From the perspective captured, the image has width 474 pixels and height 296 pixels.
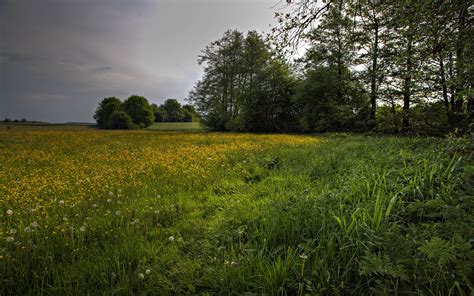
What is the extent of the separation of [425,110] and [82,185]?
49.0 feet

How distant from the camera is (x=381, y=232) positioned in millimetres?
2123

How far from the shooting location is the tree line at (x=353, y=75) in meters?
4.47

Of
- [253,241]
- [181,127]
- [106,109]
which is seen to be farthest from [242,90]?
[106,109]

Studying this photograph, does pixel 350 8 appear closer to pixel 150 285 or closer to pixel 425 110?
pixel 150 285

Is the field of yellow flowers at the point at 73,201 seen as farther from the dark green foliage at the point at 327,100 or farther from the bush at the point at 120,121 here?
the bush at the point at 120,121

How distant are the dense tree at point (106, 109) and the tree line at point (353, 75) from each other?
3361 cm

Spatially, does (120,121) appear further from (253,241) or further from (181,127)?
(253,241)

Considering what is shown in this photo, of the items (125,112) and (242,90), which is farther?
(125,112)

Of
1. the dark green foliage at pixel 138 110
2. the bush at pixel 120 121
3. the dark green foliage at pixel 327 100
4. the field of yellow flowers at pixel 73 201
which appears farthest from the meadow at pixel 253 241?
the dark green foliage at pixel 138 110

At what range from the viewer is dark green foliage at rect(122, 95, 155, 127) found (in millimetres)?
54594

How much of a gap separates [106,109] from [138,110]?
8.90 m

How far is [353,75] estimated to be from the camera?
20.1m

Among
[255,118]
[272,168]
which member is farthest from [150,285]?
[255,118]

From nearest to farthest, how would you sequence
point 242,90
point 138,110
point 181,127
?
point 242,90 → point 181,127 → point 138,110
